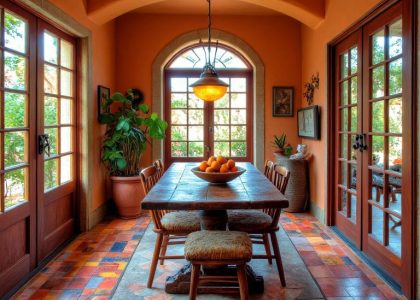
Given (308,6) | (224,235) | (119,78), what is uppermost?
(308,6)

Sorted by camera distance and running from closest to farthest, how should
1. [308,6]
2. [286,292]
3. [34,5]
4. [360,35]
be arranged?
1. [286,292]
2. [34,5]
3. [360,35]
4. [308,6]

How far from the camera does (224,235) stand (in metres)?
2.25

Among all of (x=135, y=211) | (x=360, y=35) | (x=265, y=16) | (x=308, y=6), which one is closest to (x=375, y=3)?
(x=360, y=35)

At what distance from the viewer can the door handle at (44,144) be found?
9.97ft

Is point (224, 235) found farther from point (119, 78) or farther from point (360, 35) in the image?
point (119, 78)

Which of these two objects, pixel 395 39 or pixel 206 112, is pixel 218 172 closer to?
pixel 395 39

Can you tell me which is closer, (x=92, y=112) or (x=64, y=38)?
(x=64, y=38)

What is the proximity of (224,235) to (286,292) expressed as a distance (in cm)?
70

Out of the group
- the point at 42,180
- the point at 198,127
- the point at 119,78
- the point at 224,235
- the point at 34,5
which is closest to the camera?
the point at 224,235

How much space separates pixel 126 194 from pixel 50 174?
4.13ft

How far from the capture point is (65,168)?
145 inches

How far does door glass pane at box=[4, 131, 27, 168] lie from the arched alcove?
96.5 inches

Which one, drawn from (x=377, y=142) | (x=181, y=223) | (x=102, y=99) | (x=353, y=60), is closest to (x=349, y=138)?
(x=377, y=142)

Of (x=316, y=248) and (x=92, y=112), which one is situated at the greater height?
(x=92, y=112)
